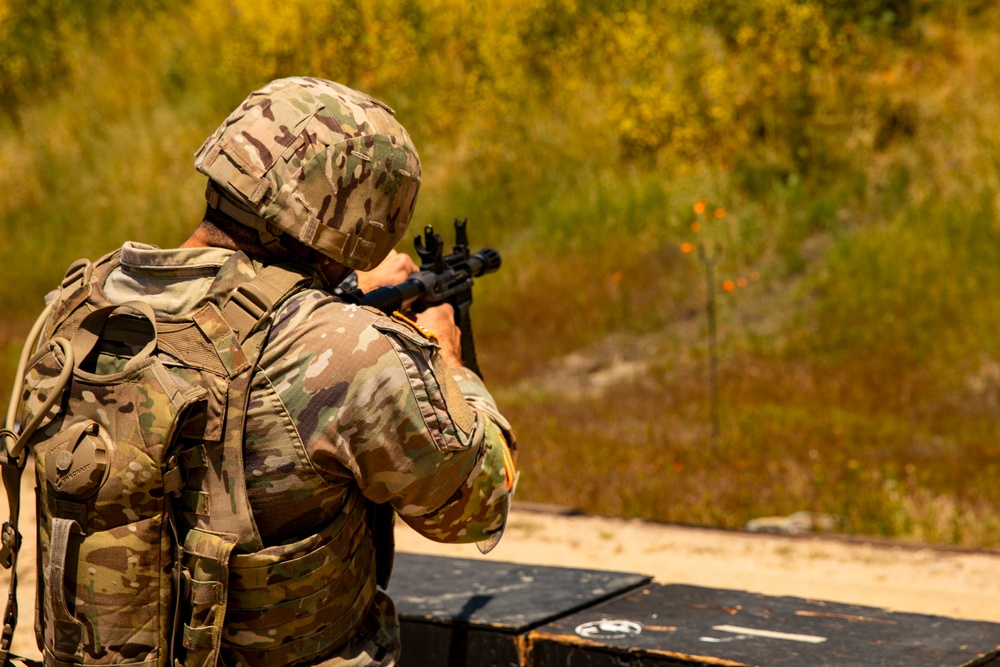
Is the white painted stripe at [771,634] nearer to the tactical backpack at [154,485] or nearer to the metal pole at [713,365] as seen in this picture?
the tactical backpack at [154,485]

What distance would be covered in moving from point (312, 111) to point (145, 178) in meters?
17.8

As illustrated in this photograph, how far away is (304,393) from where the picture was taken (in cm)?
229

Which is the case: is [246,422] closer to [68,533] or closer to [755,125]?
[68,533]

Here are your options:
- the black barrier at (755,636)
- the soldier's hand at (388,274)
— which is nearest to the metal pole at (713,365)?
the black barrier at (755,636)

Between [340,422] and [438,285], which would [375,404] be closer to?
[340,422]

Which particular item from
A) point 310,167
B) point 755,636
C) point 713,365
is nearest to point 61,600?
point 310,167

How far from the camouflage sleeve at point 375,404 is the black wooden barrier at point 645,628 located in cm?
143

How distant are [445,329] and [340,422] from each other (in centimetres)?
71

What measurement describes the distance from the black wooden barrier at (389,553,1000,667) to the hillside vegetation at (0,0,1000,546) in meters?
3.60

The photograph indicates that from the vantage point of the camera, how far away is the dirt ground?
616cm

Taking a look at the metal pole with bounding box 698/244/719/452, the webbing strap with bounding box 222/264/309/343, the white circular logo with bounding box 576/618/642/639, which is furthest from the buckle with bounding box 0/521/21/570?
the metal pole with bounding box 698/244/719/452

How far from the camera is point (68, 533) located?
2.34 meters

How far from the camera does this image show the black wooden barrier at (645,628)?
Result: 11.7 ft

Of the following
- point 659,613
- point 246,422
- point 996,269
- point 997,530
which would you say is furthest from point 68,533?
point 996,269
